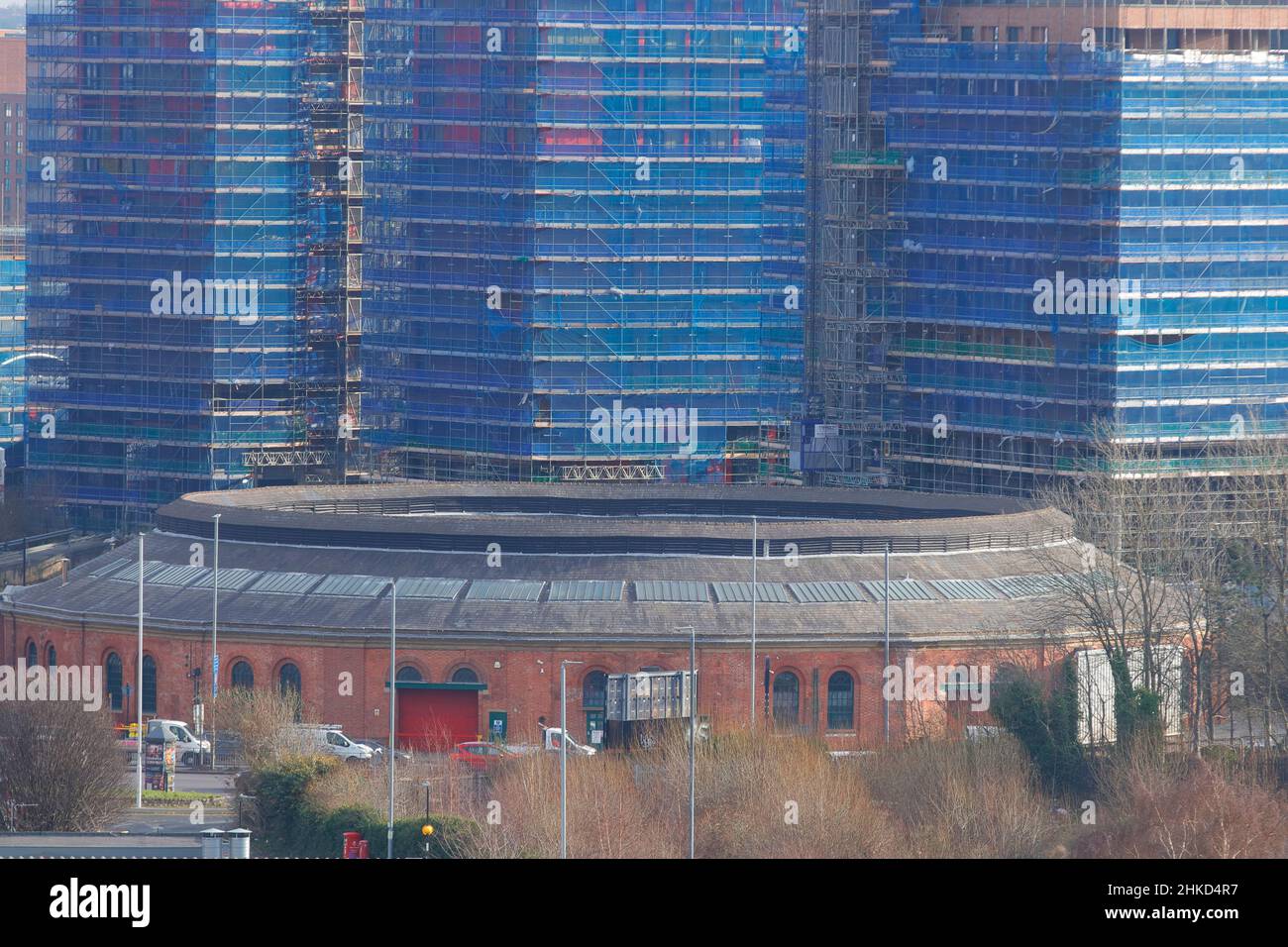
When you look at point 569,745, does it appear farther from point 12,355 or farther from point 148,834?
point 12,355

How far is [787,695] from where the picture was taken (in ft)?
252

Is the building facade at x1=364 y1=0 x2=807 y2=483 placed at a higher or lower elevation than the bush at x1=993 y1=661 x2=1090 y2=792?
higher

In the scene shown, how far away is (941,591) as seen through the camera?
7975 cm

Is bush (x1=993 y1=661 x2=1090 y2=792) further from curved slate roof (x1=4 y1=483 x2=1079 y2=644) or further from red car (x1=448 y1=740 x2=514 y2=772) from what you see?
red car (x1=448 y1=740 x2=514 y2=772)

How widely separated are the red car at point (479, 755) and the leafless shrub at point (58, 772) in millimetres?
8211

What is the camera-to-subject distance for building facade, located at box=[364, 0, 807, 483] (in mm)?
109875

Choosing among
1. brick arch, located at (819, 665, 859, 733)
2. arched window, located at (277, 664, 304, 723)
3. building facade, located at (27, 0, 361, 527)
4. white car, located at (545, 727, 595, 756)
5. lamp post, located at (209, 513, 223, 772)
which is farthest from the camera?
building facade, located at (27, 0, 361, 527)

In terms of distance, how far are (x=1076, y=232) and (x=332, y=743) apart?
41537 millimetres

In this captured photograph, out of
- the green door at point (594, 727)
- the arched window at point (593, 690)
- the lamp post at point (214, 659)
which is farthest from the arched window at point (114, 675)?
the green door at point (594, 727)

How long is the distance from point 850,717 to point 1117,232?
32110 millimetres

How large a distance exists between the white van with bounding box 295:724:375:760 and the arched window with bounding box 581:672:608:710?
6.08 meters

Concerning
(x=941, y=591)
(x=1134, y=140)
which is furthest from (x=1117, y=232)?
(x=941, y=591)

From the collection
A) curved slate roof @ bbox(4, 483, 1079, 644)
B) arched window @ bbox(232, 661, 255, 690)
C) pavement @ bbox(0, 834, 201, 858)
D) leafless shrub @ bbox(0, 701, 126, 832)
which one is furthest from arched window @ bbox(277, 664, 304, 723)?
pavement @ bbox(0, 834, 201, 858)

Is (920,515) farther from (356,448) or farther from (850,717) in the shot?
(356,448)
